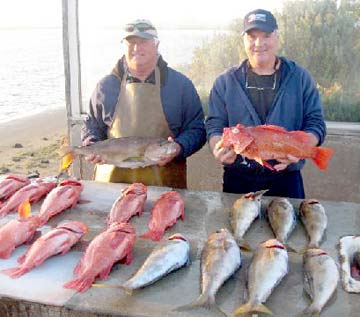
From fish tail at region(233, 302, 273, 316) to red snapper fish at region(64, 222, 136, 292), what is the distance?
85 centimetres

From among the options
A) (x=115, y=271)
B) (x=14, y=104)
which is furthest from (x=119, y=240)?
(x=14, y=104)

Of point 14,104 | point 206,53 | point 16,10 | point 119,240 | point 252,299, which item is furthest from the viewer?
point 16,10

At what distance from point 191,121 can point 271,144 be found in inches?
54.1

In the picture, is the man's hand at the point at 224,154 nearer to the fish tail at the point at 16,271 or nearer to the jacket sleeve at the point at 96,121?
the jacket sleeve at the point at 96,121

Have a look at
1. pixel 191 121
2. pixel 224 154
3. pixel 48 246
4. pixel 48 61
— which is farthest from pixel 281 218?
pixel 48 61

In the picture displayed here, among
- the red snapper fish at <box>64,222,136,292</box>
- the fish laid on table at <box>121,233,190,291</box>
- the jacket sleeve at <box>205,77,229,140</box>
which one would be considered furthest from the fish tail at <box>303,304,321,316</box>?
the jacket sleeve at <box>205,77,229,140</box>

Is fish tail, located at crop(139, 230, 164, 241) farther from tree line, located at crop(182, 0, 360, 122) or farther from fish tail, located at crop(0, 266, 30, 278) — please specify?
tree line, located at crop(182, 0, 360, 122)

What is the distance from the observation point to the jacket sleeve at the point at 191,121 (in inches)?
205

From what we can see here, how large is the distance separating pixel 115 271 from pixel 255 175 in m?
1.92

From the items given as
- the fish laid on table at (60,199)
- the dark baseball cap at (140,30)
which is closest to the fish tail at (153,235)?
the fish laid on table at (60,199)

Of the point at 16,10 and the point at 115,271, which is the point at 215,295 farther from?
the point at 16,10

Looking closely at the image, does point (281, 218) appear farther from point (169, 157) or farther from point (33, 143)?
point (33, 143)

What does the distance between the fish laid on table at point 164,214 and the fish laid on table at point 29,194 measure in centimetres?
102

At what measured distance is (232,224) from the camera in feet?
12.9
